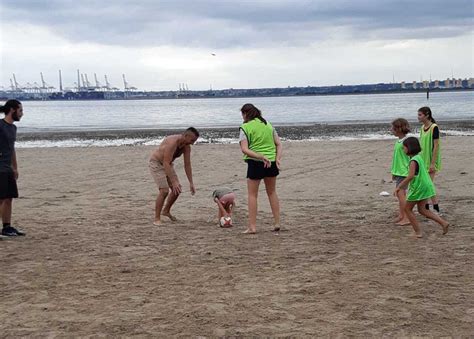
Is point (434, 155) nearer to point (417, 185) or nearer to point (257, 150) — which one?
point (417, 185)

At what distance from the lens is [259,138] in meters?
7.12

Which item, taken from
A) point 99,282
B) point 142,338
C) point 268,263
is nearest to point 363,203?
point 268,263

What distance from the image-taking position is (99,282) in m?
5.41

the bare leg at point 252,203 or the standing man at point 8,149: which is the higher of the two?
the standing man at point 8,149

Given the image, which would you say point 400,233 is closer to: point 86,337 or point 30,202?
point 86,337

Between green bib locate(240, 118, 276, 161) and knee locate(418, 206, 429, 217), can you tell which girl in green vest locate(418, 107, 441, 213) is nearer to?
knee locate(418, 206, 429, 217)

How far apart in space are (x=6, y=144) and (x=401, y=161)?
4909 millimetres

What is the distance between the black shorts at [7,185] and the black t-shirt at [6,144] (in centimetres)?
6

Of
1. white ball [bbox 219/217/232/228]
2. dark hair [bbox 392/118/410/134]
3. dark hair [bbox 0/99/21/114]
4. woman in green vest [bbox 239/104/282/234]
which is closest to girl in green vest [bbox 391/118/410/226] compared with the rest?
dark hair [bbox 392/118/410/134]

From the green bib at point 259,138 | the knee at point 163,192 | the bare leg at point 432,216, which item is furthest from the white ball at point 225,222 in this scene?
the bare leg at point 432,216

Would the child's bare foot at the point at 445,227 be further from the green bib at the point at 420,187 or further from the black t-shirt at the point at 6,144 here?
the black t-shirt at the point at 6,144

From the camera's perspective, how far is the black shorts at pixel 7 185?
23.4 ft

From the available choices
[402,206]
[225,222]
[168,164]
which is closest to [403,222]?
[402,206]

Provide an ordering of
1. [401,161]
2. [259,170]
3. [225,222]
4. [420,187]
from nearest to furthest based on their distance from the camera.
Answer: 1. [420,187]
2. [259,170]
3. [401,161]
4. [225,222]
